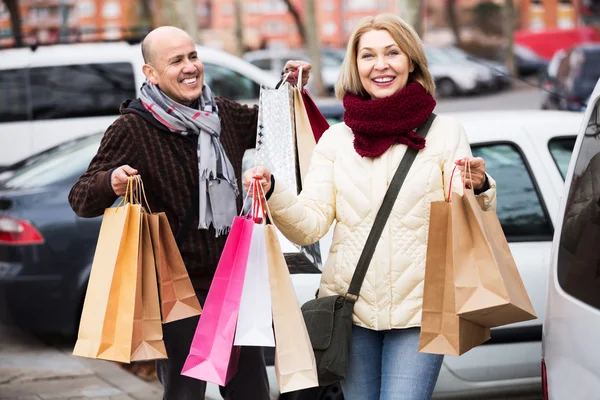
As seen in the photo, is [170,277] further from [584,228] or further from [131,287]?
[584,228]

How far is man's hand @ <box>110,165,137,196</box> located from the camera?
3109 mm

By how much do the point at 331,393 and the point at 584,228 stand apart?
5.79 feet

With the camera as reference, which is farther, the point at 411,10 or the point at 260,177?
the point at 411,10

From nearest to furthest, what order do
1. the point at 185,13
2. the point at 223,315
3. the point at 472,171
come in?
the point at 223,315, the point at 472,171, the point at 185,13

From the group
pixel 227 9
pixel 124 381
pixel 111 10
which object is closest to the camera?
pixel 124 381

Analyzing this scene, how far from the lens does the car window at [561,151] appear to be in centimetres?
464

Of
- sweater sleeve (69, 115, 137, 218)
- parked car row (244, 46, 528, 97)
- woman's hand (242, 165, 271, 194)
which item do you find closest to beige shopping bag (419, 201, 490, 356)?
woman's hand (242, 165, 271, 194)

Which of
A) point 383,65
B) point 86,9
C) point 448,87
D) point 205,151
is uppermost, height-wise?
point 383,65

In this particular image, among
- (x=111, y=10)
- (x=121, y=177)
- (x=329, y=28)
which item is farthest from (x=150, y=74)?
(x=111, y=10)

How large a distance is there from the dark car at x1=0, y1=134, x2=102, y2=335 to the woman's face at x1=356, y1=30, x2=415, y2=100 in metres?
3.03

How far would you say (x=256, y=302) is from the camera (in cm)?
279

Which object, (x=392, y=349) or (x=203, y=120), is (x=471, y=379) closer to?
(x=392, y=349)

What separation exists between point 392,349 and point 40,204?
337cm

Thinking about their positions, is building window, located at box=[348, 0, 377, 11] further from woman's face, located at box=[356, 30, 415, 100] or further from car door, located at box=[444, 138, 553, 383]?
woman's face, located at box=[356, 30, 415, 100]
